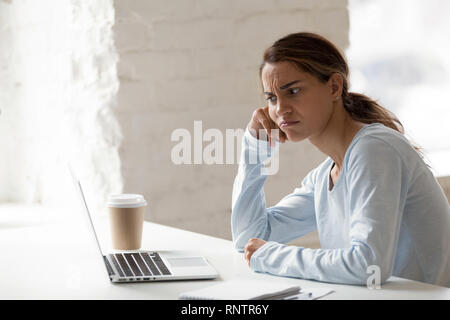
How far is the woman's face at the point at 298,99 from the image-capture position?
1488mm

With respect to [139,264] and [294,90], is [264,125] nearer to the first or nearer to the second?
[294,90]

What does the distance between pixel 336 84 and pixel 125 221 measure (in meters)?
0.57

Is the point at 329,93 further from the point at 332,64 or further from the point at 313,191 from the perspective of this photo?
the point at 313,191

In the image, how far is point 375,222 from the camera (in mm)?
1263

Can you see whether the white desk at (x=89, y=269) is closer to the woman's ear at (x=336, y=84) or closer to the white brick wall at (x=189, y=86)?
the white brick wall at (x=189, y=86)

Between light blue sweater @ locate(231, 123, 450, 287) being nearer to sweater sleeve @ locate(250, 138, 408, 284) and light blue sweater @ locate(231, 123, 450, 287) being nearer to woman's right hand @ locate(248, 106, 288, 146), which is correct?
sweater sleeve @ locate(250, 138, 408, 284)

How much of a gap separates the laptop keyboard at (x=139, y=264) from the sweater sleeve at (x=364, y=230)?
0.64 ft

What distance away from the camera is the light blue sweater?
126 cm

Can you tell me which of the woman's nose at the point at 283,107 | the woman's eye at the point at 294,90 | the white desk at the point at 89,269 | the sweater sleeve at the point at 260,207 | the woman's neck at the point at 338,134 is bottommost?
the white desk at the point at 89,269

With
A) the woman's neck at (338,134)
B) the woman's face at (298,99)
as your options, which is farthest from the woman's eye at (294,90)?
the woman's neck at (338,134)

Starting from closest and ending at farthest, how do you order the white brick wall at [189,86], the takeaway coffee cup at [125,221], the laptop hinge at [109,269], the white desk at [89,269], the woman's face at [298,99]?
the white desk at [89,269]
the laptop hinge at [109,269]
the woman's face at [298,99]
the takeaway coffee cup at [125,221]
the white brick wall at [189,86]

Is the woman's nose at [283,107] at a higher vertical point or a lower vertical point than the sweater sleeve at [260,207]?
higher

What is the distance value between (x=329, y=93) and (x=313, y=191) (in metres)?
0.31

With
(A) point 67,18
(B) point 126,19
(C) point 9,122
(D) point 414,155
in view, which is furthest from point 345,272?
(C) point 9,122
